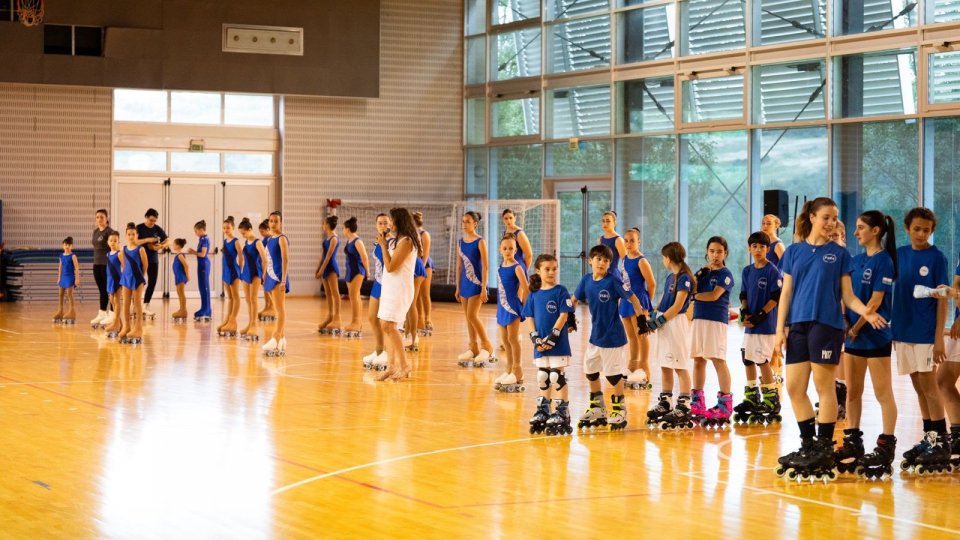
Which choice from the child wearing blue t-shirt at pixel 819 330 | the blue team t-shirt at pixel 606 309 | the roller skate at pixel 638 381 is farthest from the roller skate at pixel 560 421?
the roller skate at pixel 638 381

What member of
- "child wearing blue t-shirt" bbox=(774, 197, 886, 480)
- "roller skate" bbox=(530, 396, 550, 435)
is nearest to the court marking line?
"child wearing blue t-shirt" bbox=(774, 197, 886, 480)

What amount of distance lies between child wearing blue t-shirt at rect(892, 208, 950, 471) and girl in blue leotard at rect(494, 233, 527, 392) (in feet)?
15.2

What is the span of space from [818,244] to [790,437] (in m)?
2.26

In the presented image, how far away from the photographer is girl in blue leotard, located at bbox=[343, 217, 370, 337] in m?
16.3

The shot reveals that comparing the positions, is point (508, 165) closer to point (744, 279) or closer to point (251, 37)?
point (251, 37)

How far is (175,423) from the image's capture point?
31.2ft

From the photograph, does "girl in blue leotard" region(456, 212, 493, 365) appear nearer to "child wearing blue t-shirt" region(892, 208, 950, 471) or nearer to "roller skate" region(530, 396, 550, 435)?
"roller skate" region(530, 396, 550, 435)

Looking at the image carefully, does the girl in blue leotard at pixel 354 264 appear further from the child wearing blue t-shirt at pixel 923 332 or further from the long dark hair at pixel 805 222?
the child wearing blue t-shirt at pixel 923 332

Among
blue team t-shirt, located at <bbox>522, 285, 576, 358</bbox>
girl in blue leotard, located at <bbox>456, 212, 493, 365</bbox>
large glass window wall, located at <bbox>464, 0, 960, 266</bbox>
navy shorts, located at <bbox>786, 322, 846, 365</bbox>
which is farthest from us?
large glass window wall, located at <bbox>464, 0, 960, 266</bbox>

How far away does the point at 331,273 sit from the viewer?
58.3 feet

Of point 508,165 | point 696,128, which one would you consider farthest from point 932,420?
point 508,165

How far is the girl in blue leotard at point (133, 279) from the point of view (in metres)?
16.0

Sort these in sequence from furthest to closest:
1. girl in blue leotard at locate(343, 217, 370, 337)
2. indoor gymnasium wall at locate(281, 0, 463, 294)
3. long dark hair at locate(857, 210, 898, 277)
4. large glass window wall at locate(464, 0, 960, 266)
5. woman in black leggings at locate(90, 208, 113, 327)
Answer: indoor gymnasium wall at locate(281, 0, 463, 294) → large glass window wall at locate(464, 0, 960, 266) → woman in black leggings at locate(90, 208, 113, 327) → girl in blue leotard at locate(343, 217, 370, 337) → long dark hair at locate(857, 210, 898, 277)

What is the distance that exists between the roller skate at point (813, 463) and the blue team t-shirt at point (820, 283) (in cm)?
76
